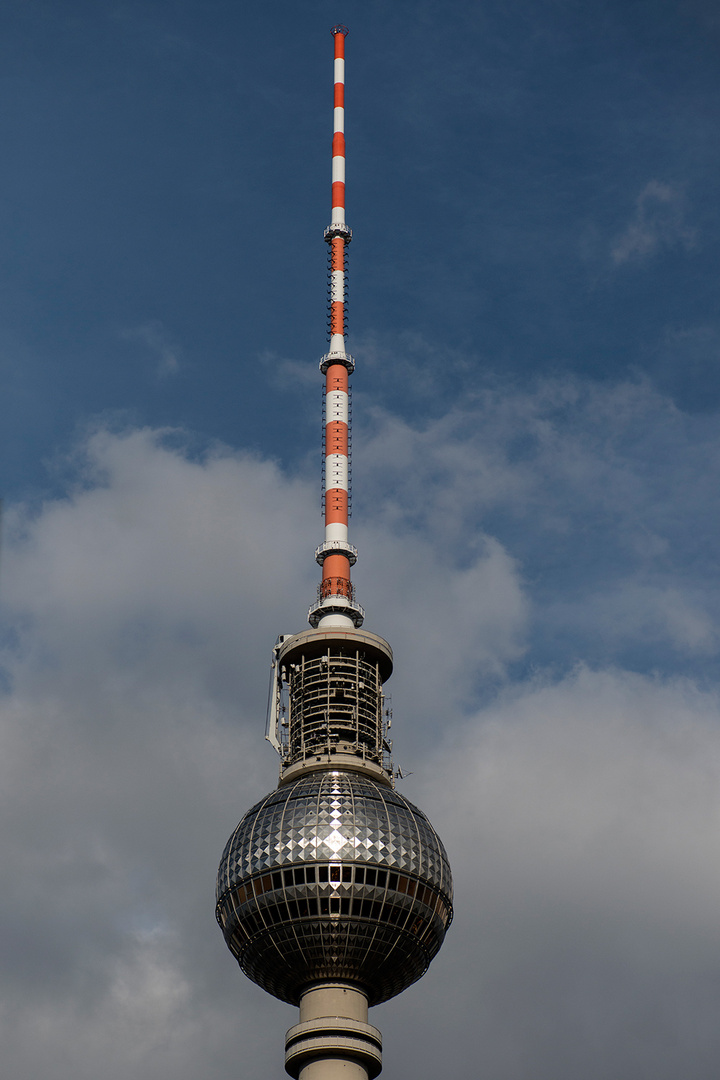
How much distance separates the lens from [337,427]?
155m

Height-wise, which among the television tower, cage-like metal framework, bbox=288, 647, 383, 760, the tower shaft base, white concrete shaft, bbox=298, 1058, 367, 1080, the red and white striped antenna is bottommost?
white concrete shaft, bbox=298, 1058, 367, 1080

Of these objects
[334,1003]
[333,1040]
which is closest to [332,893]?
[334,1003]

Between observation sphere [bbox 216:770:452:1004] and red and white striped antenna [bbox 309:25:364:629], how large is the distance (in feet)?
75.6

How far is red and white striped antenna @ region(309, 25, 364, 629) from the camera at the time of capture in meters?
146

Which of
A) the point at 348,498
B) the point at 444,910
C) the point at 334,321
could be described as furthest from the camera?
the point at 334,321

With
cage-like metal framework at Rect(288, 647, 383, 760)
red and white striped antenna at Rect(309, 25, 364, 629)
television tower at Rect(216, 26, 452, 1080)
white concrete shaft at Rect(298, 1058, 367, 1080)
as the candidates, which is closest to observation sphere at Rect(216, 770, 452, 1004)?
television tower at Rect(216, 26, 452, 1080)

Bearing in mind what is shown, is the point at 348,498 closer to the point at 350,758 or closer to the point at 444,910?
the point at 350,758

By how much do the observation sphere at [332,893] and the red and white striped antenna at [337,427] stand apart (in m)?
23.1

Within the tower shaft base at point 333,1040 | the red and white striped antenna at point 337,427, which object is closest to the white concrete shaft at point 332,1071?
the tower shaft base at point 333,1040

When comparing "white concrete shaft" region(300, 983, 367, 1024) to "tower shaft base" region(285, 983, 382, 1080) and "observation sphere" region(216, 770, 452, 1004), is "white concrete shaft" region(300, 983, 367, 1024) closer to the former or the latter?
"tower shaft base" region(285, 983, 382, 1080)

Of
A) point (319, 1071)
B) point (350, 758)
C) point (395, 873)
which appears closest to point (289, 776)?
point (350, 758)

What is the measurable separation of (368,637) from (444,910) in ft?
89.1

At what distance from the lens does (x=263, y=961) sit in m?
123

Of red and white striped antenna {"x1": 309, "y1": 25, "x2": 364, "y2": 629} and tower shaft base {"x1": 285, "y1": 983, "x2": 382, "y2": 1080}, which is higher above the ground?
red and white striped antenna {"x1": 309, "y1": 25, "x2": 364, "y2": 629}
